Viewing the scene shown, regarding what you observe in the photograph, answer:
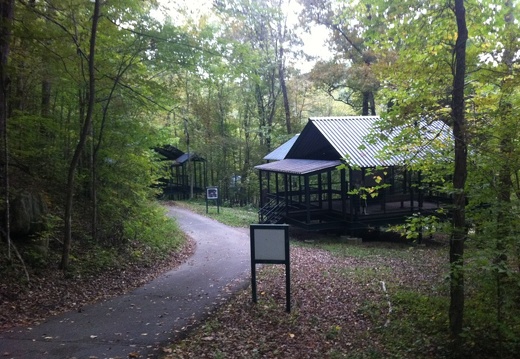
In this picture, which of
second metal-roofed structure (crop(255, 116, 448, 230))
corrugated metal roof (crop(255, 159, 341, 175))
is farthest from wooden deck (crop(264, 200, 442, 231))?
corrugated metal roof (crop(255, 159, 341, 175))

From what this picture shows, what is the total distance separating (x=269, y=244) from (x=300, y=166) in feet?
36.3

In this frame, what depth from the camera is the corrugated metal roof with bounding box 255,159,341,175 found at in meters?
16.0

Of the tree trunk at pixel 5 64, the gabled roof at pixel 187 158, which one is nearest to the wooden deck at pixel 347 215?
the tree trunk at pixel 5 64

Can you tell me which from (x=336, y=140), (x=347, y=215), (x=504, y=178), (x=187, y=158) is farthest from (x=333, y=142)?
(x=187, y=158)

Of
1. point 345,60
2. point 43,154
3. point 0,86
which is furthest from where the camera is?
point 345,60

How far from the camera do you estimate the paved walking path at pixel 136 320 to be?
16.3ft

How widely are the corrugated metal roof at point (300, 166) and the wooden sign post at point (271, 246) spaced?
9.36 metres

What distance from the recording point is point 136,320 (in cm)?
613

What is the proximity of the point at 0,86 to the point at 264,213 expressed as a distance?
13.7 meters

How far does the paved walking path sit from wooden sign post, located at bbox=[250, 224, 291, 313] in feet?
4.21

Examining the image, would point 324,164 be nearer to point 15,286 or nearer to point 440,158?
point 440,158

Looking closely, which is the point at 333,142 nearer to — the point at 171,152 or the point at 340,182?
the point at 340,182

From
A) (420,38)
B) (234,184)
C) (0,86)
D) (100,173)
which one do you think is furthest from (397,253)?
(234,184)

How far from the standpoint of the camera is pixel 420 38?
20.7 feet
